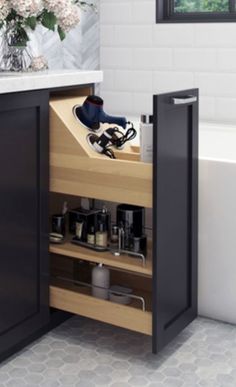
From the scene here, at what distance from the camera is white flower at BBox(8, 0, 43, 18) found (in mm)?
2600

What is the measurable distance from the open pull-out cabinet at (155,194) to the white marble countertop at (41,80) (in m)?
0.09

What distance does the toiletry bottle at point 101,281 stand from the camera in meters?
2.88

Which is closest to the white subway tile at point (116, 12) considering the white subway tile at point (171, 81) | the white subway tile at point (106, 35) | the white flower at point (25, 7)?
the white subway tile at point (106, 35)

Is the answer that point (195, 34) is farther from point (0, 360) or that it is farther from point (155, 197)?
point (0, 360)

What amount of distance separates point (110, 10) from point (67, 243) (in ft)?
6.75

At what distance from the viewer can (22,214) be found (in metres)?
2.59

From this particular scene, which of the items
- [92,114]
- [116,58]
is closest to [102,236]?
[92,114]

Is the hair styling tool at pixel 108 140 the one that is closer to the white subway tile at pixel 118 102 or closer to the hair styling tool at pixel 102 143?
the hair styling tool at pixel 102 143

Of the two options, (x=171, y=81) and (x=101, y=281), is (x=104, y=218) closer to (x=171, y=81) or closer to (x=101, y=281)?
(x=101, y=281)

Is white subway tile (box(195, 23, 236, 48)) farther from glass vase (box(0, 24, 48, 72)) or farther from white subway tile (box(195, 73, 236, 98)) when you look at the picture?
glass vase (box(0, 24, 48, 72))

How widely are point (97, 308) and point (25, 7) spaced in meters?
1.29

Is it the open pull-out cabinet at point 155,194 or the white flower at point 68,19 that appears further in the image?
the white flower at point 68,19

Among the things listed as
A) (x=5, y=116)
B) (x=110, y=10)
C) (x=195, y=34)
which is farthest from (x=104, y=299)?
(x=110, y=10)

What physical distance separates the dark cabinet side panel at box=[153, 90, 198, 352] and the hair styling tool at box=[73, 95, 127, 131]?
0.34 metres
